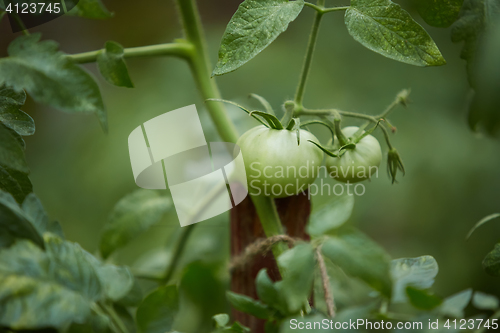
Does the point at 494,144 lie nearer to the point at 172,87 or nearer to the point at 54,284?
the point at 172,87

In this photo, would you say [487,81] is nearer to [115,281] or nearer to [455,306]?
[455,306]

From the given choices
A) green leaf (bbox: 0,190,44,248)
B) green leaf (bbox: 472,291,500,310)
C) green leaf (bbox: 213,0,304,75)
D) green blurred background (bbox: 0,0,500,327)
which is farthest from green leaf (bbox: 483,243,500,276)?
green blurred background (bbox: 0,0,500,327)

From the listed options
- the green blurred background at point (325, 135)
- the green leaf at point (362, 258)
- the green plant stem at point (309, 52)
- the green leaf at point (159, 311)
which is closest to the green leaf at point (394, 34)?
the green plant stem at point (309, 52)

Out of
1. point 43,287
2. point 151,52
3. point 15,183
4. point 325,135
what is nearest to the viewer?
point 43,287

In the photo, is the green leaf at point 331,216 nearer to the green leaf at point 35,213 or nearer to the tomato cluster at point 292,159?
the tomato cluster at point 292,159

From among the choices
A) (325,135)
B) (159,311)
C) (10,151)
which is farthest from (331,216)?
(325,135)

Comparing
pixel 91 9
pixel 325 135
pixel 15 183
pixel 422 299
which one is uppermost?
pixel 91 9
